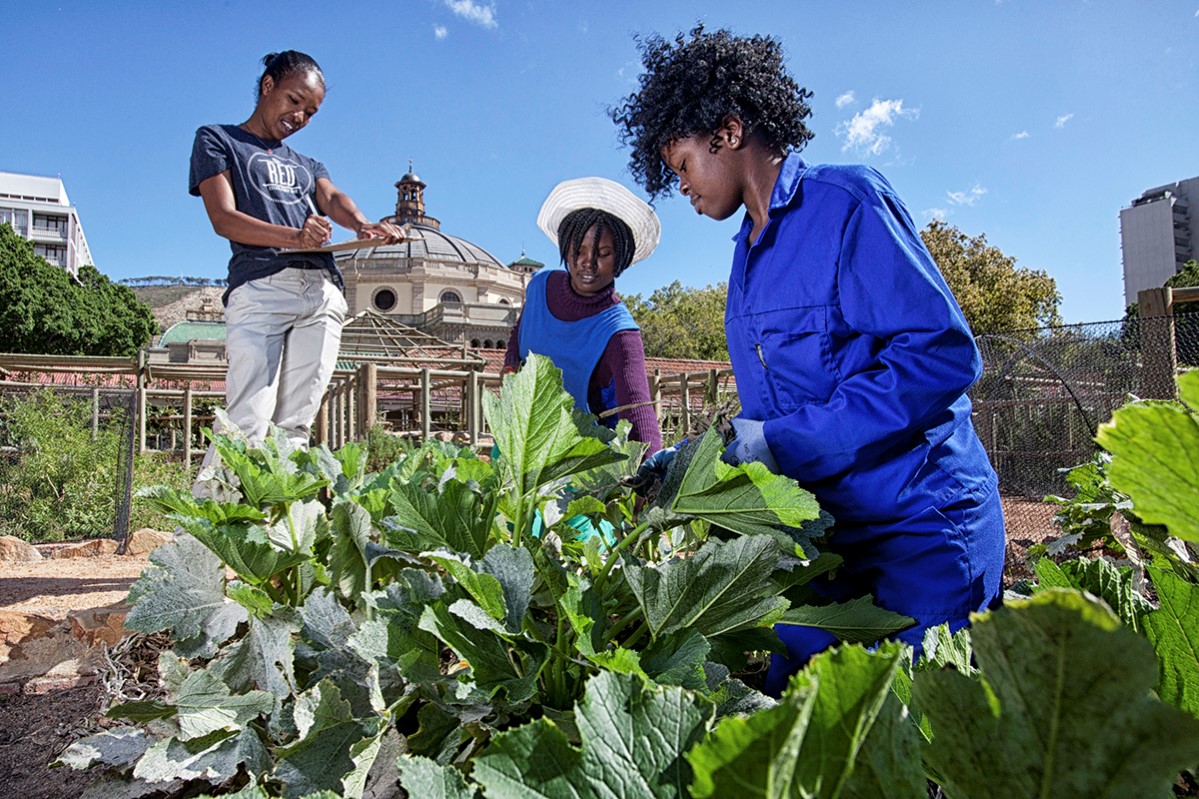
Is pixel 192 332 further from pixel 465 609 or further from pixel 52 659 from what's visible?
pixel 465 609

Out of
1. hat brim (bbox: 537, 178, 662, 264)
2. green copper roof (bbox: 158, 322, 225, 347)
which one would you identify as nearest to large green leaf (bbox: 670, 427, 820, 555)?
hat brim (bbox: 537, 178, 662, 264)

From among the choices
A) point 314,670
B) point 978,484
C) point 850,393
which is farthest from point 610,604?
point 978,484

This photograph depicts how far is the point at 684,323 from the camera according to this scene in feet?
144

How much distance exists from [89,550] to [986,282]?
27618 millimetres

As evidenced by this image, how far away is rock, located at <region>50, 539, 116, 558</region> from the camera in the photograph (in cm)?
491

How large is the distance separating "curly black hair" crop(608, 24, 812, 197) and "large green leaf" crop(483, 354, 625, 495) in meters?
1.18

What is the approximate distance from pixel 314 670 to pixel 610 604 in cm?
36

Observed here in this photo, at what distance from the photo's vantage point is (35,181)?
84.2 meters

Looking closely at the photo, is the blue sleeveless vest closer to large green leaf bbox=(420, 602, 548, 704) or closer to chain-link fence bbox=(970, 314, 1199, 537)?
large green leaf bbox=(420, 602, 548, 704)

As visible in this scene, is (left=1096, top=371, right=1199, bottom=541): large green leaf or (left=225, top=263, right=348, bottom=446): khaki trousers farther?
(left=225, top=263, right=348, bottom=446): khaki trousers

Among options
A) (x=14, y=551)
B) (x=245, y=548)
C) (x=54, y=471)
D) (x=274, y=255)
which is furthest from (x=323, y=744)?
(x=54, y=471)

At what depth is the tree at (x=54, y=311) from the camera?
34.5 m

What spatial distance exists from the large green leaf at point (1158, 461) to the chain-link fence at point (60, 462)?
7.43 m

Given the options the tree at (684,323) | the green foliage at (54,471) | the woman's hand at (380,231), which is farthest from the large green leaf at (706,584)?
the tree at (684,323)
